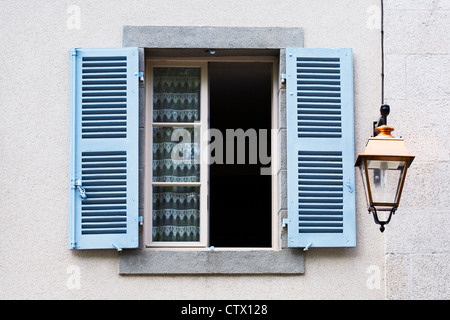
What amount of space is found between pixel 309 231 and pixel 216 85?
276 cm

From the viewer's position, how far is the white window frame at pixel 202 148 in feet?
20.9

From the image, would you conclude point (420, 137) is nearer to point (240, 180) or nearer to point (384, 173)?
point (384, 173)

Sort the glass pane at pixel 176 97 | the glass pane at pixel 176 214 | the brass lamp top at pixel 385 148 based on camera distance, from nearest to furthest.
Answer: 1. the brass lamp top at pixel 385 148
2. the glass pane at pixel 176 214
3. the glass pane at pixel 176 97

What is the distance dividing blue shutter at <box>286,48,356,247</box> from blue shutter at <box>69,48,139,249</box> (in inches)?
45.2

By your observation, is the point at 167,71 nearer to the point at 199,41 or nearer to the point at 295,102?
the point at 199,41

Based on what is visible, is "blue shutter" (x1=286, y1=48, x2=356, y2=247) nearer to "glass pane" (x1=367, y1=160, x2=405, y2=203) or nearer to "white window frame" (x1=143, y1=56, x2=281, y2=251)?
"white window frame" (x1=143, y1=56, x2=281, y2=251)

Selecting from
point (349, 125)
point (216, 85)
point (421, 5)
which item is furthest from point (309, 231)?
point (216, 85)

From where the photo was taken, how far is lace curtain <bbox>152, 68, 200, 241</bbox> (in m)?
6.43

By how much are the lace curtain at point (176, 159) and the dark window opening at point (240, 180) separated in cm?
150

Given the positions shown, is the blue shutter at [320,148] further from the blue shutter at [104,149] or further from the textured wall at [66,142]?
the blue shutter at [104,149]

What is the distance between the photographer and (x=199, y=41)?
251 inches

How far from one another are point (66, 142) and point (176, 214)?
98 cm

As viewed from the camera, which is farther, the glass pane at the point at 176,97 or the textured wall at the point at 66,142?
the glass pane at the point at 176,97

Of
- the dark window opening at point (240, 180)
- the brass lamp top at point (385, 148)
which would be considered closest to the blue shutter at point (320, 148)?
the brass lamp top at point (385, 148)
